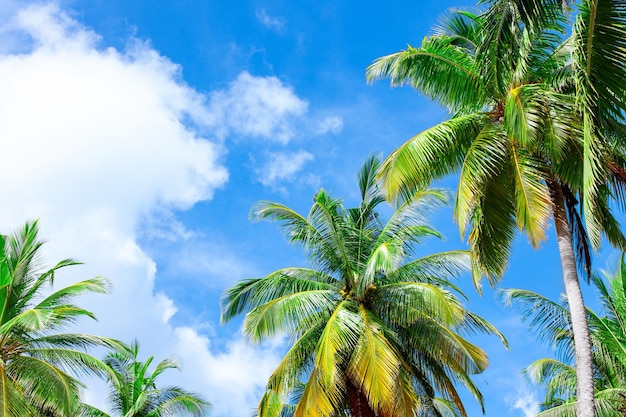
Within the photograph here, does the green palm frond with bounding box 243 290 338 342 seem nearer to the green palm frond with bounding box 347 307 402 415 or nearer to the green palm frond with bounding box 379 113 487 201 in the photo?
the green palm frond with bounding box 347 307 402 415

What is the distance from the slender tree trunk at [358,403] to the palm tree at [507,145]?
177 inches

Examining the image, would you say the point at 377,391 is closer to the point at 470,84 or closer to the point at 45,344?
the point at 470,84

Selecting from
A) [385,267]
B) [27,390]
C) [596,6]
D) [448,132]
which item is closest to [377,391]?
[385,267]

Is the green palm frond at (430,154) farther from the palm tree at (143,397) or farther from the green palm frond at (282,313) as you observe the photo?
the palm tree at (143,397)

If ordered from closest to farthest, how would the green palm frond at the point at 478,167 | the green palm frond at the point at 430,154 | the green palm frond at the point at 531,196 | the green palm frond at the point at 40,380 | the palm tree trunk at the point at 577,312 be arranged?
the palm tree trunk at the point at 577,312 → the green palm frond at the point at 531,196 → the green palm frond at the point at 478,167 → the green palm frond at the point at 430,154 → the green palm frond at the point at 40,380

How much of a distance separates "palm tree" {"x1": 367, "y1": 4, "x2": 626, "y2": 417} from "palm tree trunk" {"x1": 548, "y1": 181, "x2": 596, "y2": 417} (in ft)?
0.05

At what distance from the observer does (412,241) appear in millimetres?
17922

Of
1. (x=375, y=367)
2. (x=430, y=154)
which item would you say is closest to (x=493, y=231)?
(x=430, y=154)

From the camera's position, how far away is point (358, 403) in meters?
16.8

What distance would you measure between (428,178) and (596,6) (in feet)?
22.1

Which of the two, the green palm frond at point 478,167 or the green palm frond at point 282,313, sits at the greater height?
the green palm frond at point 478,167

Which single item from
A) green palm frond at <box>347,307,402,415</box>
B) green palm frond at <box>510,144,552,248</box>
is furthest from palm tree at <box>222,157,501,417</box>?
green palm frond at <box>510,144,552,248</box>

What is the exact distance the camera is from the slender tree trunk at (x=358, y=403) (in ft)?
55.3

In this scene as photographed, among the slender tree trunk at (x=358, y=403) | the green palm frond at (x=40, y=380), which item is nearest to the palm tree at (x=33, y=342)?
the green palm frond at (x=40, y=380)
